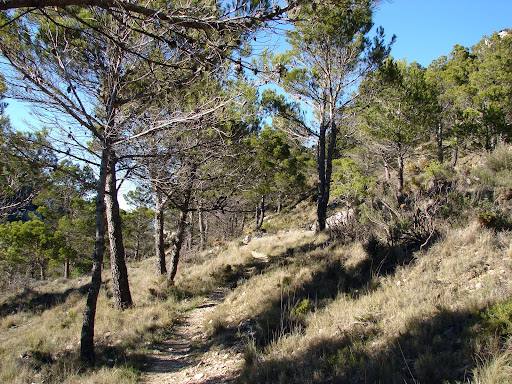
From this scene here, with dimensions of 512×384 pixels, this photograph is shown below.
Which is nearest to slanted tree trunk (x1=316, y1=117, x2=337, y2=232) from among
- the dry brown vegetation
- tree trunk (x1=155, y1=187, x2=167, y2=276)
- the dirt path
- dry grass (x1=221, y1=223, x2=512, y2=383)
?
the dry brown vegetation

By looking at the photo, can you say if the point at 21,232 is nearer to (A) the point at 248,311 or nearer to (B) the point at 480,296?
(A) the point at 248,311

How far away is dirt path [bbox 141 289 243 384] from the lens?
14.6ft

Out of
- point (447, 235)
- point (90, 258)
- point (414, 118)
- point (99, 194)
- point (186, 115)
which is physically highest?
point (414, 118)

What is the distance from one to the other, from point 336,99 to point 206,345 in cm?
1013

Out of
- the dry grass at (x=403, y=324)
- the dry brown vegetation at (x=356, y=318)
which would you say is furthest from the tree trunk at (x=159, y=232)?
the dry grass at (x=403, y=324)

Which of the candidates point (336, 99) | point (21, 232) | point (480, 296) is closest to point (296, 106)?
point (336, 99)

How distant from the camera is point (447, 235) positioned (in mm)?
5809

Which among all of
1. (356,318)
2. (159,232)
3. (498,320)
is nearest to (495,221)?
(498,320)

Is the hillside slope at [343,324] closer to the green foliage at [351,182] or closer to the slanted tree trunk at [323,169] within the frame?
the slanted tree trunk at [323,169]

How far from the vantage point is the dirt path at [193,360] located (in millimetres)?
4441

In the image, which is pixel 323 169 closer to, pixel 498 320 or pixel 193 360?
pixel 193 360

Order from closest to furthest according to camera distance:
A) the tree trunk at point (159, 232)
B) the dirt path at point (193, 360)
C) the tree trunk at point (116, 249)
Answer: the dirt path at point (193, 360), the tree trunk at point (116, 249), the tree trunk at point (159, 232)

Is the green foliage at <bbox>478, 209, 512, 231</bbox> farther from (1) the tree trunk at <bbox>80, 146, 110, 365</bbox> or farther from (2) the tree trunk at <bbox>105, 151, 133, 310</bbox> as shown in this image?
(2) the tree trunk at <bbox>105, 151, 133, 310</bbox>

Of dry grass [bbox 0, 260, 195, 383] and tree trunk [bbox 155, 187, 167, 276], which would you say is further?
tree trunk [bbox 155, 187, 167, 276]
